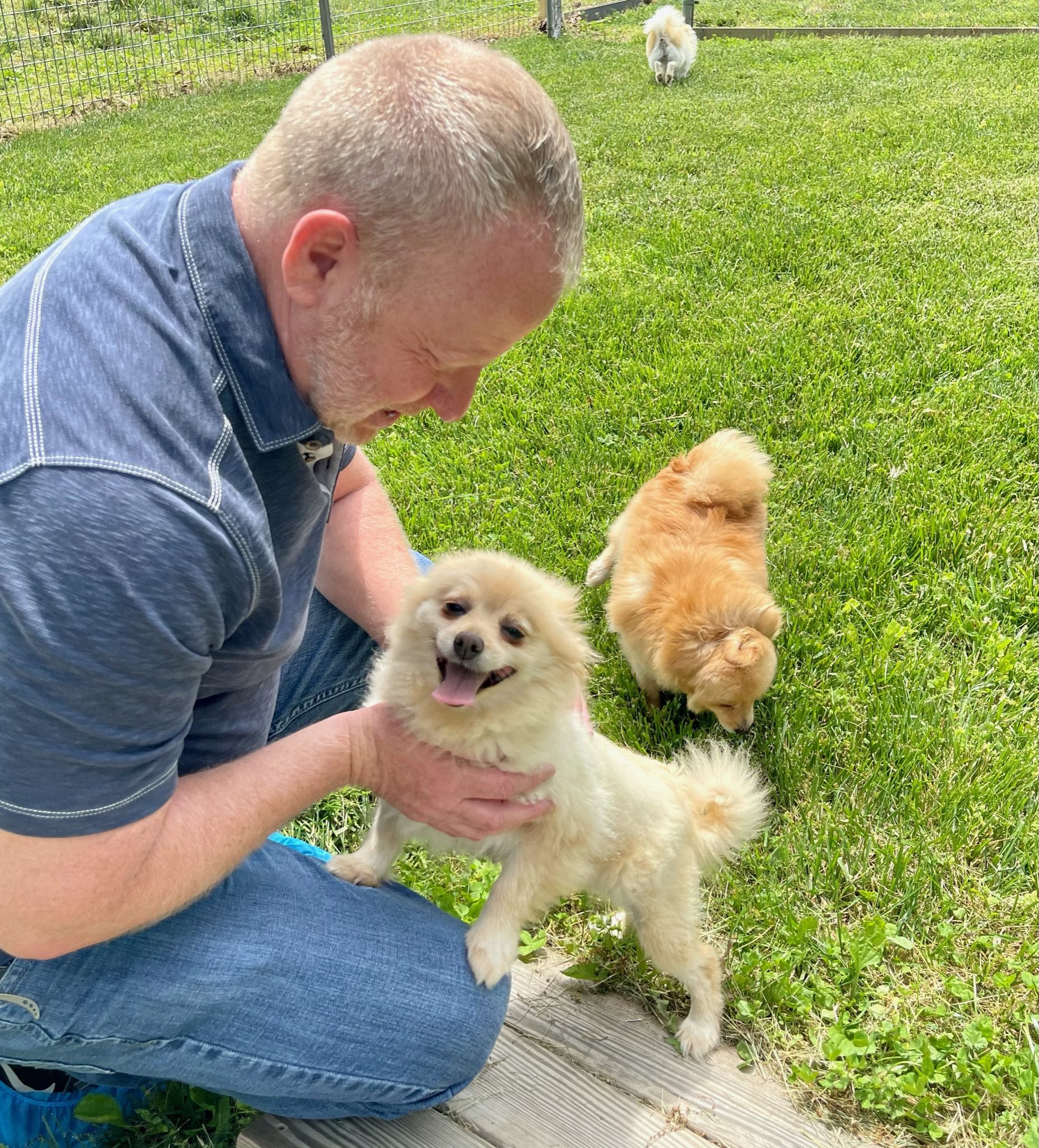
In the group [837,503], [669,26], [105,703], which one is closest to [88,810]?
[105,703]

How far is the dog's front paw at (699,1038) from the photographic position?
197cm

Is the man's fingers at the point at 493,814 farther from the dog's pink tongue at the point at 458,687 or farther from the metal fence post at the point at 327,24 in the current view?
the metal fence post at the point at 327,24

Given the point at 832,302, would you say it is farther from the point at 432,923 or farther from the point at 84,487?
the point at 84,487

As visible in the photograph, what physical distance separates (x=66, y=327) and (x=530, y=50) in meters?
12.9

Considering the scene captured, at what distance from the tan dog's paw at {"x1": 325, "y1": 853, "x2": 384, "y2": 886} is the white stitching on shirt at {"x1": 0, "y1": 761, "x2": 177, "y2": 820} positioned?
69cm

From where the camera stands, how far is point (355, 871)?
6.37 feet

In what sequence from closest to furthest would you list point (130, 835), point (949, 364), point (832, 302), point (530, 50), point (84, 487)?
point (84, 487), point (130, 835), point (949, 364), point (832, 302), point (530, 50)

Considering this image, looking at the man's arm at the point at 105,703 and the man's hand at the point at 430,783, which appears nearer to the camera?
the man's arm at the point at 105,703

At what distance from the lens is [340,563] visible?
223cm

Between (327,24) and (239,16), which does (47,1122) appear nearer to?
(327,24)

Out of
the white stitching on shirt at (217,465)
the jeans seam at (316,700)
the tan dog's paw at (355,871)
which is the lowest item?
the tan dog's paw at (355,871)

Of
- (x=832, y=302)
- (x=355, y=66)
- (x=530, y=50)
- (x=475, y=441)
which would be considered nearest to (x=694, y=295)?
(x=832, y=302)

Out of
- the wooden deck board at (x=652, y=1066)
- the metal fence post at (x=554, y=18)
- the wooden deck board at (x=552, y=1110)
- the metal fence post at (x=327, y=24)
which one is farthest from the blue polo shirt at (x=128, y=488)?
the metal fence post at (x=554, y=18)

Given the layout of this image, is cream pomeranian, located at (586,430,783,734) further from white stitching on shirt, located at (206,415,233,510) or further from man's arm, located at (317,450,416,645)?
white stitching on shirt, located at (206,415,233,510)
